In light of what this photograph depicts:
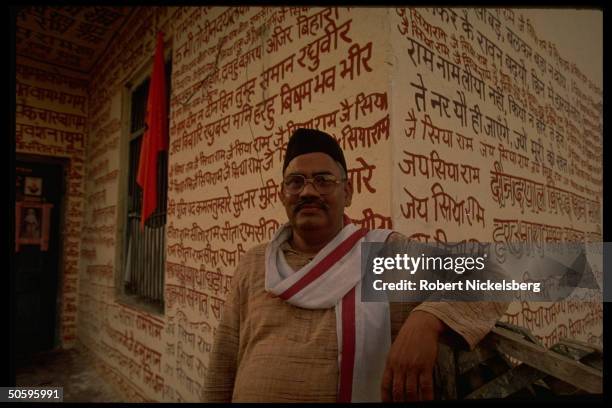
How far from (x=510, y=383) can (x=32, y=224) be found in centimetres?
442

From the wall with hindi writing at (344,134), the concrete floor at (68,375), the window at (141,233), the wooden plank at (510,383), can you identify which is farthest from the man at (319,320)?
the concrete floor at (68,375)

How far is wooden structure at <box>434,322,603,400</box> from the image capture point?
2.61 feet

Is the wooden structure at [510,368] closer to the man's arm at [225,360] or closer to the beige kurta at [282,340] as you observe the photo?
the beige kurta at [282,340]

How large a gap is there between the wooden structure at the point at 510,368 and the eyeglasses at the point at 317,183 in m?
0.53

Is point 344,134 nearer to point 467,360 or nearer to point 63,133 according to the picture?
point 467,360

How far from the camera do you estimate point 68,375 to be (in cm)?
342

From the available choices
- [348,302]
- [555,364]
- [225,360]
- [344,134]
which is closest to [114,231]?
[225,360]

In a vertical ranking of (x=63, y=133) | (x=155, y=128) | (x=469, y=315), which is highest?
(x=63, y=133)

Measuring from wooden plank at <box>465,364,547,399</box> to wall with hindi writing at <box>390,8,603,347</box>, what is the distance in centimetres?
57

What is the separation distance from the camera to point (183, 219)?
2.48 metres

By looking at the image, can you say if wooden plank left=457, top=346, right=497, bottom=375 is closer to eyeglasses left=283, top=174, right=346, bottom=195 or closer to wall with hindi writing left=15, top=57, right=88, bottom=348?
eyeglasses left=283, top=174, right=346, bottom=195
